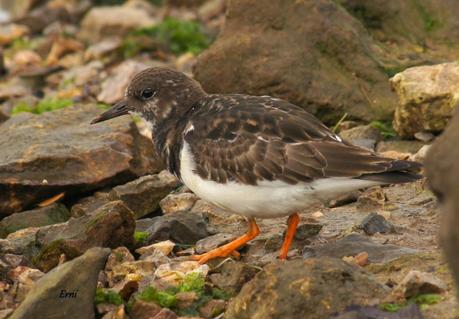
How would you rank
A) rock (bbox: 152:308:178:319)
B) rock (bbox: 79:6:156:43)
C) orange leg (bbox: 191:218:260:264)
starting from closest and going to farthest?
1. rock (bbox: 152:308:178:319)
2. orange leg (bbox: 191:218:260:264)
3. rock (bbox: 79:6:156:43)

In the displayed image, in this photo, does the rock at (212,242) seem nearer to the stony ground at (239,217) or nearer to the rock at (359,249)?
the stony ground at (239,217)

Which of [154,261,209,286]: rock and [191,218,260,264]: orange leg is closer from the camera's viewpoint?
[154,261,209,286]: rock

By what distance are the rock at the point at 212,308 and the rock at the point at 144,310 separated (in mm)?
272

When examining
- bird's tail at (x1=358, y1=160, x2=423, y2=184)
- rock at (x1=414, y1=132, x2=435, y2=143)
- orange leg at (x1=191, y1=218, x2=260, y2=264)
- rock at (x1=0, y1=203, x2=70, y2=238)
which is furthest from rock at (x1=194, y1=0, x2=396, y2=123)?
bird's tail at (x1=358, y1=160, x2=423, y2=184)

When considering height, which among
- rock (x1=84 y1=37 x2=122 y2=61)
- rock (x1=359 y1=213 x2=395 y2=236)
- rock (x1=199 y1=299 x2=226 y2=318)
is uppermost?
rock (x1=359 y1=213 x2=395 y2=236)

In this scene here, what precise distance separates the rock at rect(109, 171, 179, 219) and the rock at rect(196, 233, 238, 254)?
923 millimetres

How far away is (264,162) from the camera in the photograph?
6.11 meters

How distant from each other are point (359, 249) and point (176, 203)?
2.04 metres

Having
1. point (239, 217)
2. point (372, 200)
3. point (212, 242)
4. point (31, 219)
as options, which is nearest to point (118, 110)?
point (31, 219)

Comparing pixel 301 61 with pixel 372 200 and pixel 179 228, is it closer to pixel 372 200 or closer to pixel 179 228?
pixel 372 200

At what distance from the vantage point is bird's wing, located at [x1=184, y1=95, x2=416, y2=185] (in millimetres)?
5980

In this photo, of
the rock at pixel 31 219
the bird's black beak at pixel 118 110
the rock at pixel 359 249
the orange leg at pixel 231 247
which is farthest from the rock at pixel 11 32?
the rock at pixel 359 249

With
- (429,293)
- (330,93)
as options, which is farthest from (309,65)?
(429,293)

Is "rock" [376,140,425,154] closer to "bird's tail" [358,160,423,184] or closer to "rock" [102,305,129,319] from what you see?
"bird's tail" [358,160,423,184]
